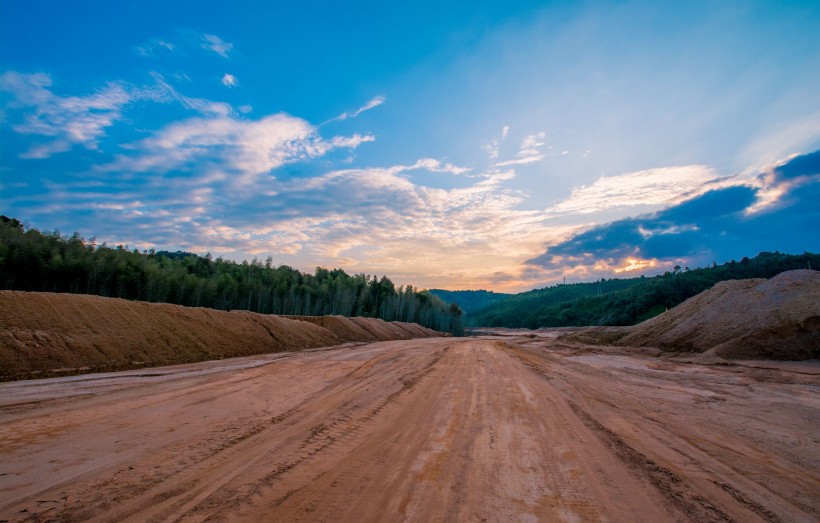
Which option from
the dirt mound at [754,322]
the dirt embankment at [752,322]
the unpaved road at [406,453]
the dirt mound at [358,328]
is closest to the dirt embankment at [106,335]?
the unpaved road at [406,453]

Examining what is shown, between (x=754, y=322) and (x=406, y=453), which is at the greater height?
(x=754, y=322)

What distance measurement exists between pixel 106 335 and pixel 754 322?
3069cm

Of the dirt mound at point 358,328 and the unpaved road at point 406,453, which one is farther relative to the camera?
the dirt mound at point 358,328

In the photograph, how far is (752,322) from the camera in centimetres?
1798

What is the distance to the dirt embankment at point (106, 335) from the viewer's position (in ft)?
44.0

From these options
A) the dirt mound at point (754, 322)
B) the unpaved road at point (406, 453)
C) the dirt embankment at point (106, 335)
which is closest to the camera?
the unpaved road at point (406, 453)

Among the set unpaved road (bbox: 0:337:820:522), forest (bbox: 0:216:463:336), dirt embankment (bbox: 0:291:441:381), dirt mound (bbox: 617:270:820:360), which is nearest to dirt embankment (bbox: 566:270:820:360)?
dirt mound (bbox: 617:270:820:360)

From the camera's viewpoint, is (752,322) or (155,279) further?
(155,279)

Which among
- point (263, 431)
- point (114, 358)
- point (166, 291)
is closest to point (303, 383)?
point (263, 431)

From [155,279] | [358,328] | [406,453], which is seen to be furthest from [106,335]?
[155,279]

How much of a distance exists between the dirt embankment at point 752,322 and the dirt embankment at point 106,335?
2571 centimetres

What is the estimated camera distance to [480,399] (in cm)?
880

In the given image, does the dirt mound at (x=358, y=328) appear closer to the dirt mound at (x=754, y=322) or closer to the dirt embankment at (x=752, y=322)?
the dirt embankment at (x=752, y=322)

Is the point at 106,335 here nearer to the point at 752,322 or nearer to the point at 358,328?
the point at 358,328
